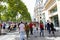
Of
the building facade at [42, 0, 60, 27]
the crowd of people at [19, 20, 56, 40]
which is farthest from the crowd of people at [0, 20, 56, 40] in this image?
the building facade at [42, 0, 60, 27]

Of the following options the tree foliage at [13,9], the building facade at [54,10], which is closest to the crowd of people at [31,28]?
the tree foliage at [13,9]

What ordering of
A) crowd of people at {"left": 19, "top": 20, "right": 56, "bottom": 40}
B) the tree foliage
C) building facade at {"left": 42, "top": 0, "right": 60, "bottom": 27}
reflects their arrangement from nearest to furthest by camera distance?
crowd of people at {"left": 19, "top": 20, "right": 56, "bottom": 40} < the tree foliage < building facade at {"left": 42, "top": 0, "right": 60, "bottom": 27}

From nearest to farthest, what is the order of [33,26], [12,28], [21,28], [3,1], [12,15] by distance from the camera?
[21,28] < [33,26] < [3,1] < [12,28] < [12,15]

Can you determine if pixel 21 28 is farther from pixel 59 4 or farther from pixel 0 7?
pixel 59 4

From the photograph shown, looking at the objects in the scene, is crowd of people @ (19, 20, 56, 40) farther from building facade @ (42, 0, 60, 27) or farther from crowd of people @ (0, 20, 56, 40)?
building facade @ (42, 0, 60, 27)

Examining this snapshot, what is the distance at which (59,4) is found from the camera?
139 feet

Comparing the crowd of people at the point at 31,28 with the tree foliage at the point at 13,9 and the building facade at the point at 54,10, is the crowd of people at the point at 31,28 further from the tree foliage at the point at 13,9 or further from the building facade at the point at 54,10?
the building facade at the point at 54,10

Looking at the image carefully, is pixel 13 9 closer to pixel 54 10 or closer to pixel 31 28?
pixel 54 10

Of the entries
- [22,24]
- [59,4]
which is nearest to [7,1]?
[22,24]

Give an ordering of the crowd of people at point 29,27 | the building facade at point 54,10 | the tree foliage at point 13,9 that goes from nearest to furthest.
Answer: the crowd of people at point 29,27 → the tree foliage at point 13,9 → the building facade at point 54,10

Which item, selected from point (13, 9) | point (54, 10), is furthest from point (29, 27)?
point (54, 10)

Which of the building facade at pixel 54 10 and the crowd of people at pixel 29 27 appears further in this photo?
the building facade at pixel 54 10

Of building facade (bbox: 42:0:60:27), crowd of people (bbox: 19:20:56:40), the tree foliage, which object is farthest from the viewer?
building facade (bbox: 42:0:60:27)

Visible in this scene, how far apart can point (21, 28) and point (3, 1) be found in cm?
1316
